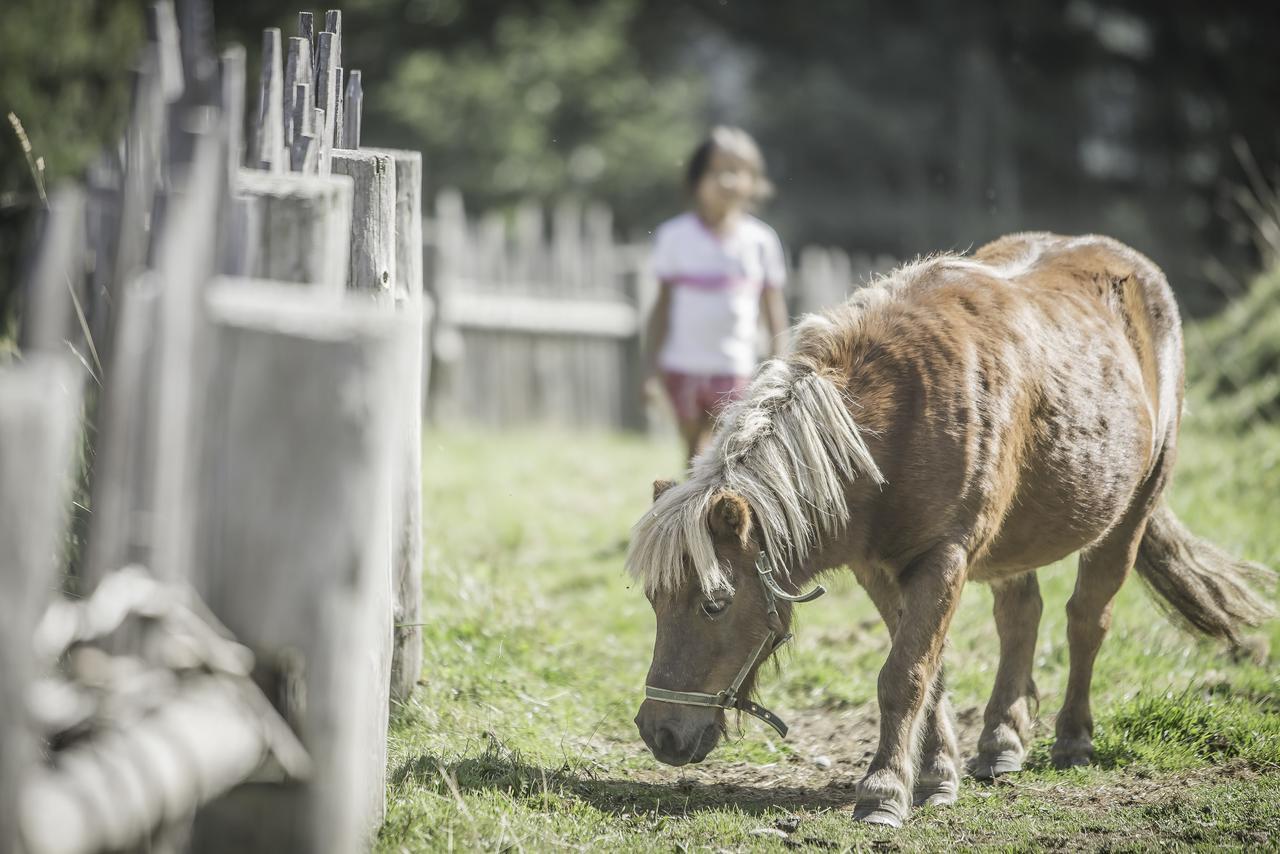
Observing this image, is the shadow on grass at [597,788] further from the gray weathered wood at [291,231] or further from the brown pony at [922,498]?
the gray weathered wood at [291,231]

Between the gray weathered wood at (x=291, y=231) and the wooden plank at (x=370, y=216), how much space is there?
102 cm

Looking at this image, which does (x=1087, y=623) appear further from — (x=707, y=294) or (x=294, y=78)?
(x=294, y=78)

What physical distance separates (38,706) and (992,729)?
10.8 feet

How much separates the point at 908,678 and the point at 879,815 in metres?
0.40

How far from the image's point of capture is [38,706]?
6.47ft

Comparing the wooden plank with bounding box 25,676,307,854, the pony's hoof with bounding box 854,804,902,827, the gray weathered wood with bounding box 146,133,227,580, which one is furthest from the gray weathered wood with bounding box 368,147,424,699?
the wooden plank with bounding box 25,676,307,854

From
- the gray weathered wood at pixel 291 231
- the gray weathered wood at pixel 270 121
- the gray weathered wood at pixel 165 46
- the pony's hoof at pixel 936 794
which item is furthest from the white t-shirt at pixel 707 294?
the gray weathered wood at pixel 165 46

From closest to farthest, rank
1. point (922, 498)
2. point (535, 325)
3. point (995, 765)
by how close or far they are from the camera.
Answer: point (922, 498)
point (995, 765)
point (535, 325)

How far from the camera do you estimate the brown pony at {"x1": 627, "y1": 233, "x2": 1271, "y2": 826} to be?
3.57m

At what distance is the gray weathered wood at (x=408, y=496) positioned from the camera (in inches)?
159

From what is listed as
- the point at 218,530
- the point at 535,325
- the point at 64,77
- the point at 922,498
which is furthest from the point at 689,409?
the point at 64,77

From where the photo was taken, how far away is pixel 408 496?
4.08 meters

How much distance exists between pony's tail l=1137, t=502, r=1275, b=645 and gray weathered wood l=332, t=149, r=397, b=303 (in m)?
3.11

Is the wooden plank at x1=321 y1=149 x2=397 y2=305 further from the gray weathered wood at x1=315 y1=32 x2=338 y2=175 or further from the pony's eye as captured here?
the pony's eye
